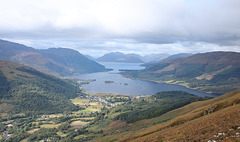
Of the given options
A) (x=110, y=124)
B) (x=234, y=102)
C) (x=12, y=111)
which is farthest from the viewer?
(x=12, y=111)

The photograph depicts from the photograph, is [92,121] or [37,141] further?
[92,121]

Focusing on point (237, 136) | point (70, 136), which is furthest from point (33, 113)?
point (237, 136)

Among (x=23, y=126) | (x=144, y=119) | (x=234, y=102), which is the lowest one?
(x=23, y=126)

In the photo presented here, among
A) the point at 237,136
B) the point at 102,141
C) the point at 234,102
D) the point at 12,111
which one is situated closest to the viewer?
the point at 237,136

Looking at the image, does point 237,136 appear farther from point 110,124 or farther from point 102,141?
point 110,124

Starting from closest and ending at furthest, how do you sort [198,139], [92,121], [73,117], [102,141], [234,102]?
[198,139] → [234,102] → [102,141] → [92,121] → [73,117]

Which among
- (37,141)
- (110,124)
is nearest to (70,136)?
(37,141)

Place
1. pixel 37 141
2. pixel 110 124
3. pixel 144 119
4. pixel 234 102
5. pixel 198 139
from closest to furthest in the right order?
pixel 198 139 < pixel 234 102 < pixel 37 141 < pixel 144 119 < pixel 110 124

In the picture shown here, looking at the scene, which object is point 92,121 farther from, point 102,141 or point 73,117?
point 102,141

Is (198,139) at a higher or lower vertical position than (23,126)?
higher
